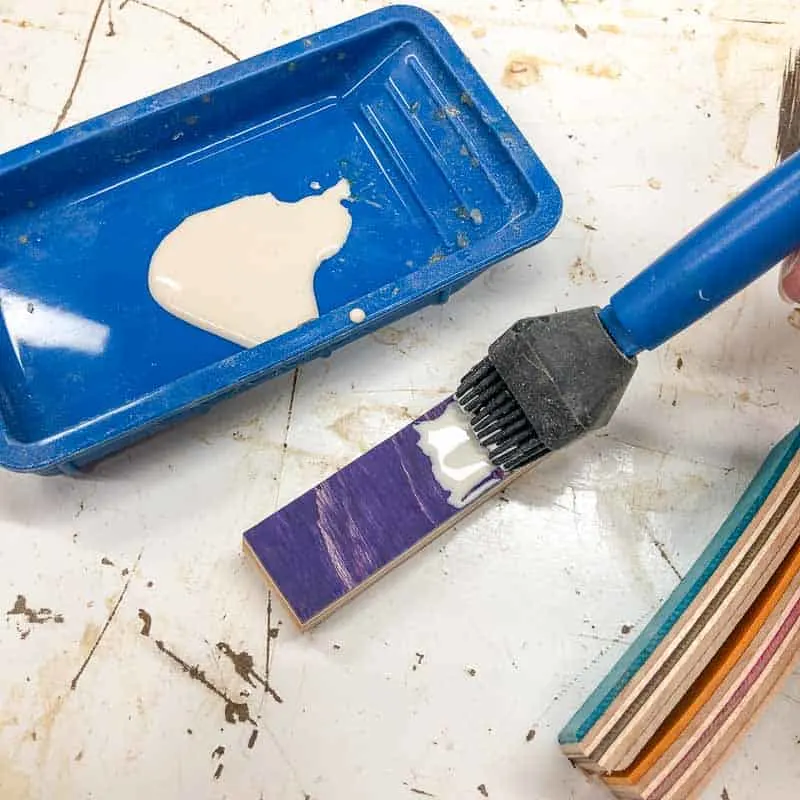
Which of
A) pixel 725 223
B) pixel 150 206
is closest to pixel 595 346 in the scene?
pixel 725 223

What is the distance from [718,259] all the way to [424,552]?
0.39m

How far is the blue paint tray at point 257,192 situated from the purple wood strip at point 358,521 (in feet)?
0.41

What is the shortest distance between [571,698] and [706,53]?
0.80 metres

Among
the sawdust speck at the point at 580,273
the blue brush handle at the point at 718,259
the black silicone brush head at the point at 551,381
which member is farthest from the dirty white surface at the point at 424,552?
the blue brush handle at the point at 718,259

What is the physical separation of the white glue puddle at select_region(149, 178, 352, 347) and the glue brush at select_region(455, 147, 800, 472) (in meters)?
0.23

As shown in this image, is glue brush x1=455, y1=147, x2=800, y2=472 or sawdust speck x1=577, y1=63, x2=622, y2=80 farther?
sawdust speck x1=577, y1=63, x2=622, y2=80

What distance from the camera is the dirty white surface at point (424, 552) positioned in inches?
30.2

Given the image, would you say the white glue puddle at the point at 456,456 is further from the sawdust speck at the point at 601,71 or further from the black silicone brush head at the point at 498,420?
the sawdust speck at the point at 601,71

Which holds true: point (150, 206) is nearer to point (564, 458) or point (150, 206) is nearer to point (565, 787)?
point (564, 458)

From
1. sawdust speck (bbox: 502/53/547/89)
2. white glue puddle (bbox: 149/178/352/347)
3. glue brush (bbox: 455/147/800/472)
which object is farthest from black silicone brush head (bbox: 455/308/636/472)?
sawdust speck (bbox: 502/53/547/89)

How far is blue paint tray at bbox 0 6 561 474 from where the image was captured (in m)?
0.83

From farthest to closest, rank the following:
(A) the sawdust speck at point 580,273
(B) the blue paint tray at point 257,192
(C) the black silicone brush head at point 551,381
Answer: (A) the sawdust speck at point 580,273 → (B) the blue paint tray at point 257,192 → (C) the black silicone brush head at point 551,381

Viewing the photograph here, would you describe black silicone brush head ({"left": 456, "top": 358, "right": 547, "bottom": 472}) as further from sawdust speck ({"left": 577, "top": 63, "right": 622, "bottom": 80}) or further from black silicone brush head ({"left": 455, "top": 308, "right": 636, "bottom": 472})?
sawdust speck ({"left": 577, "top": 63, "right": 622, "bottom": 80})

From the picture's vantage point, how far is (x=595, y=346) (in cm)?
71
